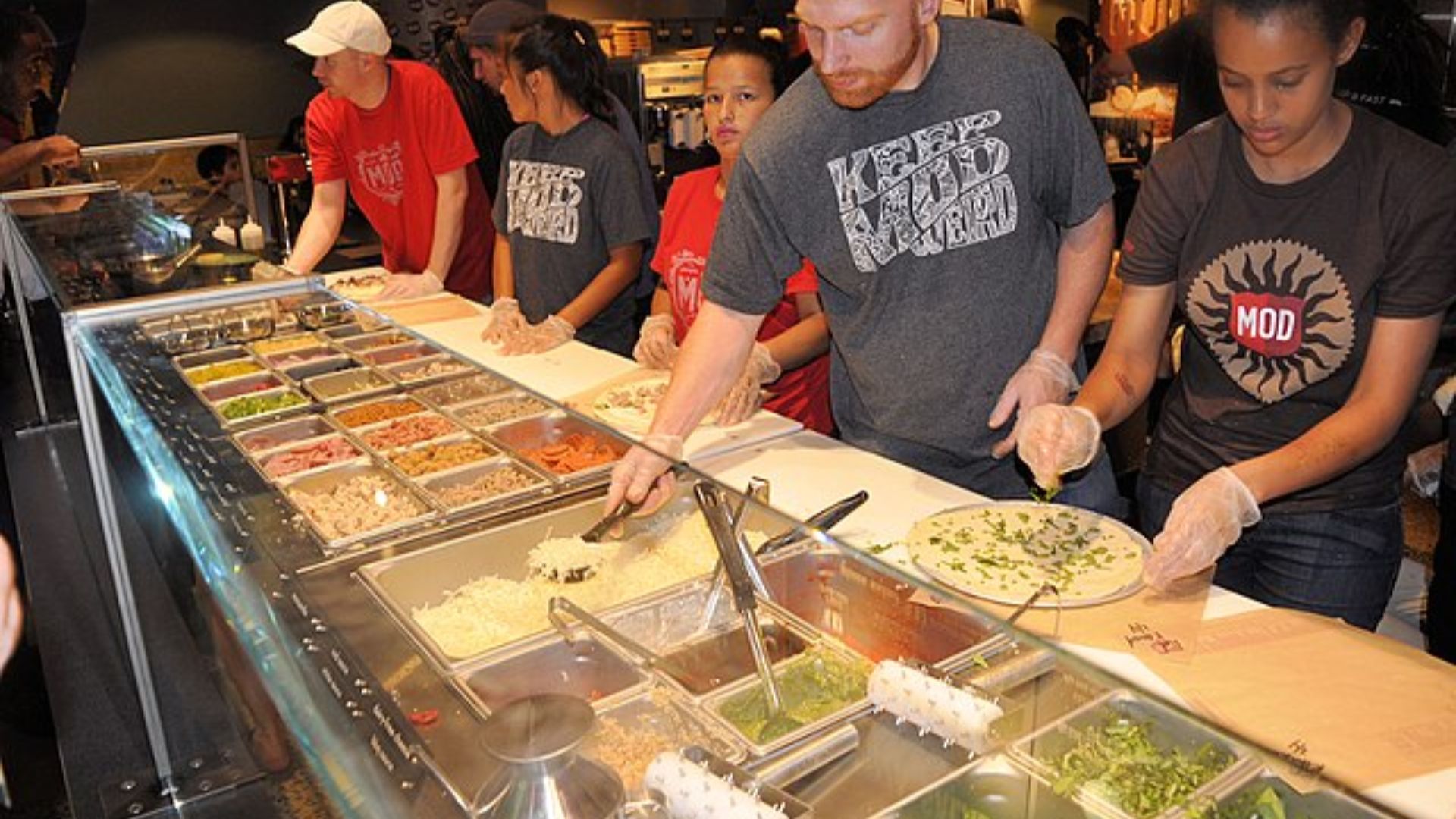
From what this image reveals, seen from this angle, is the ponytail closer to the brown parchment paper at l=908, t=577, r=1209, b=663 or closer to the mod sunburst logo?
the mod sunburst logo

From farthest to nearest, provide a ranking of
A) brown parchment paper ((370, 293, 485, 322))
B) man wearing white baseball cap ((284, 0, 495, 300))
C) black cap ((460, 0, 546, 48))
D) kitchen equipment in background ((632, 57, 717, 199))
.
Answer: kitchen equipment in background ((632, 57, 717, 199))
black cap ((460, 0, 546, 48))
man wearing white baseball cap ((284, 0, 495, 300))
brown parchment paper ((370, 293, 485, 322))

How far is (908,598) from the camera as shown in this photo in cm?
136

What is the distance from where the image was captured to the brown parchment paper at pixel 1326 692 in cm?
133

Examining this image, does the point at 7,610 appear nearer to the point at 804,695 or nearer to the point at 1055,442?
the point at 804,695

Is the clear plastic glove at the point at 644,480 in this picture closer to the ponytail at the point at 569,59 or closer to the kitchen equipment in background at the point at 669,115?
the ponytail at the point at 569,59

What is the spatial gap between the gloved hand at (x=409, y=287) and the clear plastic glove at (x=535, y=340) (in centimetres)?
89

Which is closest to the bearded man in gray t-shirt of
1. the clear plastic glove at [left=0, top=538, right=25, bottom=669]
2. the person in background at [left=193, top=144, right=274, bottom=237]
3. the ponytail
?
the clear plastic glove at [left=0, top=538, right=25, bottom=669]

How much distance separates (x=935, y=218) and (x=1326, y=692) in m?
1.21

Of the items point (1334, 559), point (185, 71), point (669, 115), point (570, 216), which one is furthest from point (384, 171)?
point (185, 71)

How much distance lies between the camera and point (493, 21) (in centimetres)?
479

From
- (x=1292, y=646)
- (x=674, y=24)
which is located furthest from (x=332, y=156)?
(x=674, y=24)

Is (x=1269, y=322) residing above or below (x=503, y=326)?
above

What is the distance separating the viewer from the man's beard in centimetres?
217

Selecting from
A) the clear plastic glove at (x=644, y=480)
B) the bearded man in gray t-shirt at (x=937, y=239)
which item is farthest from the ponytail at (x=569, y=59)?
the clear plastic glove at (x=644, y=480)
